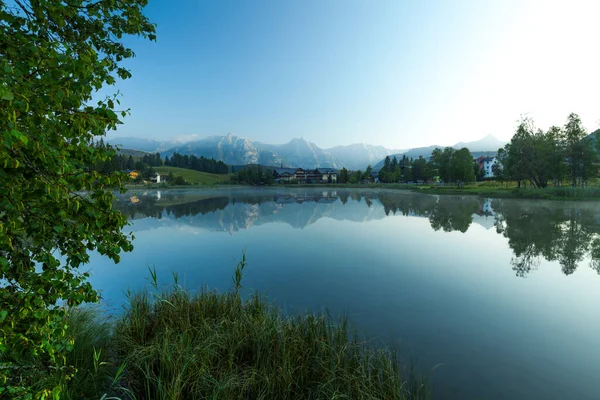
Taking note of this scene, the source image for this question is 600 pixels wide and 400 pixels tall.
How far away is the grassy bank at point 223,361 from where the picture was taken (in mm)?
4914

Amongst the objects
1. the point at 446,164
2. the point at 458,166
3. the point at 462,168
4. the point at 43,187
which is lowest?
the point at 43,187

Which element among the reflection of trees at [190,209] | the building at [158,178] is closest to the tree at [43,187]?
the reflection of trees at [190,209]

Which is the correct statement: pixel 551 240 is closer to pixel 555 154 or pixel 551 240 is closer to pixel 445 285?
pixel 445 285

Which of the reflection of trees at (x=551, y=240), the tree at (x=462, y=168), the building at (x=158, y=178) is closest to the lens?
the reflection of trees at (x=551, y=240)

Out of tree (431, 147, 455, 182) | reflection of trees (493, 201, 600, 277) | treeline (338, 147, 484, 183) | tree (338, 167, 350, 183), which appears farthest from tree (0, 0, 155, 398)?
tree (338, 167, 350, 183)

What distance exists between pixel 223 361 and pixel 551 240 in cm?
2508

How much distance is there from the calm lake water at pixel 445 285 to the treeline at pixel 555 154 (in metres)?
42.4

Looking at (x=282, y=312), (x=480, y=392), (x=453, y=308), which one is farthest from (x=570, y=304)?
(x=282, y=312)

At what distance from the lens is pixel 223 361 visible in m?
5.86

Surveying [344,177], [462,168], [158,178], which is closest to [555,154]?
[462,168]

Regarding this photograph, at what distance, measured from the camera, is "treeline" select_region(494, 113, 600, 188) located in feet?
176

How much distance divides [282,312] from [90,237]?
7165 mm

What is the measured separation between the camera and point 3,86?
2068mm

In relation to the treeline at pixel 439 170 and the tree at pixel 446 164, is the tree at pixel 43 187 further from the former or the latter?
the tree at pixel 446 164
